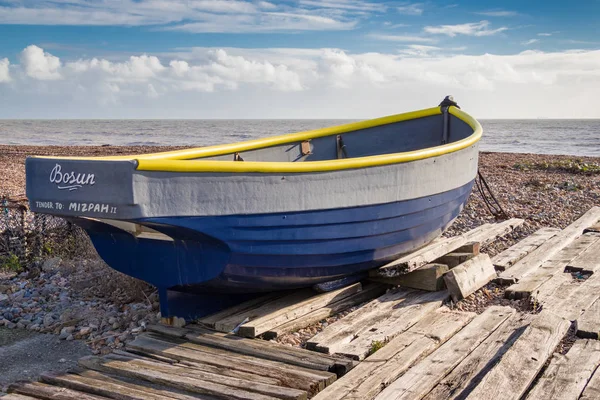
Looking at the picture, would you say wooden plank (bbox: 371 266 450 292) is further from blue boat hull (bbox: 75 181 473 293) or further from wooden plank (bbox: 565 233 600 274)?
wooden plank (bbox: 565 233 600 274)

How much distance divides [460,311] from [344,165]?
4.89 ft

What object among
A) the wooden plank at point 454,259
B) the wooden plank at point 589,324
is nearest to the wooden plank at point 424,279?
the wooden plank at point 454,259

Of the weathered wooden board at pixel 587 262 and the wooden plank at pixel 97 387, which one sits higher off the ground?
the weathered wooden board at pixel 587 262

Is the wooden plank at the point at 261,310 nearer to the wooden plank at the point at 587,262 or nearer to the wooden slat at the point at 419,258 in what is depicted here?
the wooden slat at the point at 419,258

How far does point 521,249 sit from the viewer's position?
6.99m

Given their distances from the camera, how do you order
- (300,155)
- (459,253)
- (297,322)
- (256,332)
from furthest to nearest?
(300,155) → (459,253) → (297,322) → (256,332)

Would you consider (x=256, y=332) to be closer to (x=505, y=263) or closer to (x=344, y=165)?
(x=344, y=165)

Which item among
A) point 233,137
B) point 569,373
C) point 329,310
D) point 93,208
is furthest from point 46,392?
point 233,137

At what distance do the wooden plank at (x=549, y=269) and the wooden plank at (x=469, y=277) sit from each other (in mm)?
252

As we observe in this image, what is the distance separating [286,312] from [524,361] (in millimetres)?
1668

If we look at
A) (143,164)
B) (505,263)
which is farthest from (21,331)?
(505,263)

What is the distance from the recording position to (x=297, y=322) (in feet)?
15.0

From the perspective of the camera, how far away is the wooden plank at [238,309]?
14.9 feet

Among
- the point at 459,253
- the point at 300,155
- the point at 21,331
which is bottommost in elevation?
the point at 21,331
